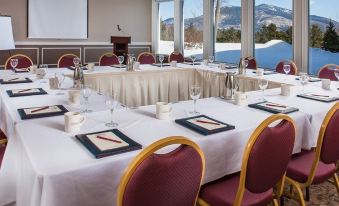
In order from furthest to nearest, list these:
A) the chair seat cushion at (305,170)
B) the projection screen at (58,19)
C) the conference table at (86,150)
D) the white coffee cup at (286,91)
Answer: the projection screen at (58,19) < the white coffee cup at (286,91) < the chair seat cushion at (305,170) < the conference table at (86,150)

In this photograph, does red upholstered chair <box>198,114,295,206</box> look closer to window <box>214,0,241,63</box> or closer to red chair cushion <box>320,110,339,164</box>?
red chair cushion <box>320,110,339,164</box>

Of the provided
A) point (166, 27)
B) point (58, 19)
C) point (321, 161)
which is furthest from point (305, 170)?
point (166, 27)

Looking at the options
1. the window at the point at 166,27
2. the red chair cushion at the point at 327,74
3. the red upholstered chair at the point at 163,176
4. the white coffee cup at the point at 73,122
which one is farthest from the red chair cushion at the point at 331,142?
the window at the point at 166,27

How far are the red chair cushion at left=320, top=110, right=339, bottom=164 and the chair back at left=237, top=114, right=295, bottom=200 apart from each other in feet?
1.04

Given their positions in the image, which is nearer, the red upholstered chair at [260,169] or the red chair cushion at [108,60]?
the red upholstered chair at [260,169]

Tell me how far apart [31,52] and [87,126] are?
21.0 ft

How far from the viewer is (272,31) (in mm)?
6043

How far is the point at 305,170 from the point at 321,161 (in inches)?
4.3

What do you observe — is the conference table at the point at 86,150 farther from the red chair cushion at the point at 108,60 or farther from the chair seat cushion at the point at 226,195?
the red chair cushion at the point at 108,60

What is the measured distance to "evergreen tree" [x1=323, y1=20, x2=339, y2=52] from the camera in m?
5.02

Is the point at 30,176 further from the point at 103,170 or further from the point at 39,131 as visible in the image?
the point at 39,131

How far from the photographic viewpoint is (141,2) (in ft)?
29.0

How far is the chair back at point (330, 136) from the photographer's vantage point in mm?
1868

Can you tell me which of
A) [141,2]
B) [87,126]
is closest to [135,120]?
[87,126]
